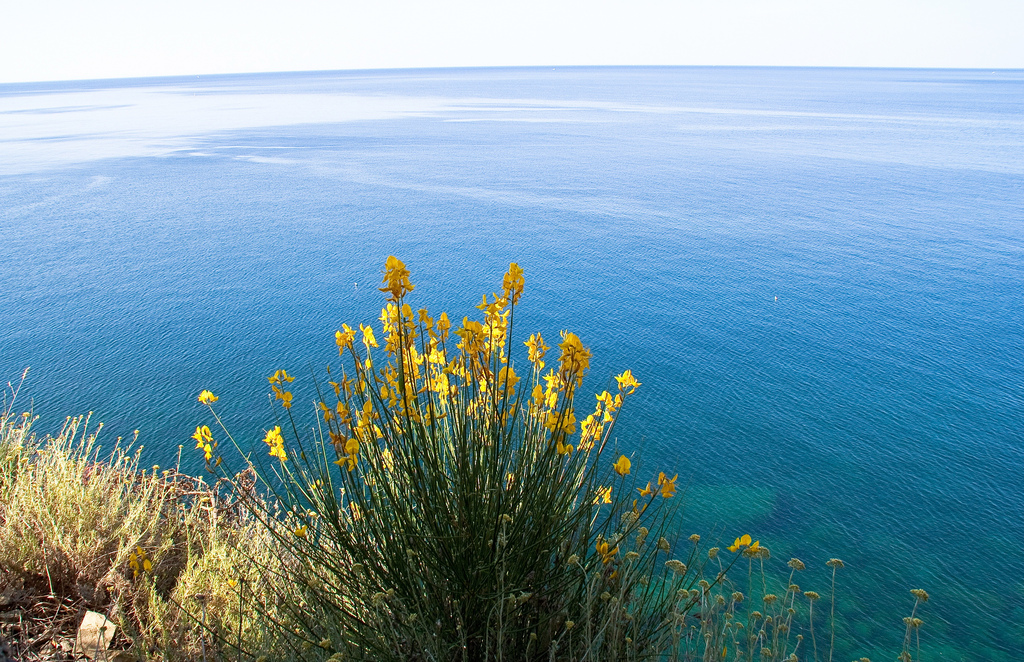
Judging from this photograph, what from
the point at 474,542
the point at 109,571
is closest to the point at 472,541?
the point at 474,542

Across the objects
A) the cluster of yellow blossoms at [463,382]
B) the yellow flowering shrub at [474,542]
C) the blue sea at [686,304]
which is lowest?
the blue sea at [686,304]

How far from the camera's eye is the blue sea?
8.34 m

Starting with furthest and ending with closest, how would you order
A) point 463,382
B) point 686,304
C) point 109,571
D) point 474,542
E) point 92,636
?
point 686,304, point 109,571, point 92,636, point 463,382, point 474,542

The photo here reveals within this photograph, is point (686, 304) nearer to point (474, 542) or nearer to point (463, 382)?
point (463, 382)

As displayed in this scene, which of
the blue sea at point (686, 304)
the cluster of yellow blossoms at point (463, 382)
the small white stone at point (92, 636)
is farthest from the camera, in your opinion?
the blue sea at point (686, 304)

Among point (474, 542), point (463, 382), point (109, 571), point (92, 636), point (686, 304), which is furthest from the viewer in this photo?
point (686, 304)

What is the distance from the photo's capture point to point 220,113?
6050cm

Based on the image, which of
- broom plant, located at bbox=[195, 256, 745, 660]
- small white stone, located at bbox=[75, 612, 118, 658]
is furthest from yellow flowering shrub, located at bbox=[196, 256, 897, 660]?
small white stone, located at bbox=[75, 612, 118, 658]

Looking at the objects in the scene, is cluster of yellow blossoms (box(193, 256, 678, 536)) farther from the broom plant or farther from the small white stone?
the small white stone

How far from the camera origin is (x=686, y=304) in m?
14.5

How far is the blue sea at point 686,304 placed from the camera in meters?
8.34

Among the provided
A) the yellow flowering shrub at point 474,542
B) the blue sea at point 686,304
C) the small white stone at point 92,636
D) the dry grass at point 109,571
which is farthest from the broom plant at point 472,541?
the blue sea at point 686,304

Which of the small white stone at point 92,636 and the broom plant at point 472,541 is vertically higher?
the broom plant at point 472,541

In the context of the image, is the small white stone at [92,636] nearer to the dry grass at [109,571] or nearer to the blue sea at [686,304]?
the dry grass at [109,571]
